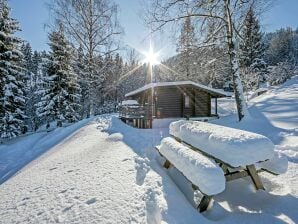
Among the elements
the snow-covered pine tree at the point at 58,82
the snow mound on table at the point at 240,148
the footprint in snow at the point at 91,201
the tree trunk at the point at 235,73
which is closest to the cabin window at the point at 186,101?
the tree trunk at the point at 235,73

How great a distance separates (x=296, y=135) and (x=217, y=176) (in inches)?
230

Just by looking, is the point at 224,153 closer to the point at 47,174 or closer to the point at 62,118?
the point at 47,174

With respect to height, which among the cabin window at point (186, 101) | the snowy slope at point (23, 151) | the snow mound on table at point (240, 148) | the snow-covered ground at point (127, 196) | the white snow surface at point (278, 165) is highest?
the cabin window at point (186, 101)

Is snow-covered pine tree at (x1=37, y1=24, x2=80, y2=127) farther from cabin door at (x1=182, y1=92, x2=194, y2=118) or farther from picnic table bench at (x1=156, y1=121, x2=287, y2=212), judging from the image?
picnic table bench at (x1=156, y1=121, x2=287, y2=212)

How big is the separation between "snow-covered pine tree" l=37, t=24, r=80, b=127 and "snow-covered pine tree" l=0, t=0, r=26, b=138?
3705 mm

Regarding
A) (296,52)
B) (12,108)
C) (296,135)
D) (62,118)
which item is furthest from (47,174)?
(296,52)

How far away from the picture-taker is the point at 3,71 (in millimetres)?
18438

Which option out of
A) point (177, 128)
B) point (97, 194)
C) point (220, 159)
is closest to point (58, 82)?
point (177, 128)

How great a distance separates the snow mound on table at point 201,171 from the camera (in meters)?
3.69

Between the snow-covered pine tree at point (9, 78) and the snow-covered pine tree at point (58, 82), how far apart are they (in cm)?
371

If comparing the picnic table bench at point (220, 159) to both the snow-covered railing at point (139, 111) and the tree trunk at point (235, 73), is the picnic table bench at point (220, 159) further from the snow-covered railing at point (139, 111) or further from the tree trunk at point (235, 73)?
the snow-covered railing at point (139, 111)

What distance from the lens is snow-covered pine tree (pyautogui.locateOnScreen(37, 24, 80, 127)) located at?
2369 cm

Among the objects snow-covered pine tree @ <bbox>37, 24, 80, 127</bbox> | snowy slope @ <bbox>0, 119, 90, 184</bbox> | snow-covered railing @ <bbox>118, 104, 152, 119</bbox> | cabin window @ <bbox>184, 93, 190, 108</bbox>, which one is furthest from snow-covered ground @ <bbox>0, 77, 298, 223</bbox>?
snow-covered pine tree @ <bbox>37, 24, 80, 127</bbox>

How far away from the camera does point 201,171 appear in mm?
3879
